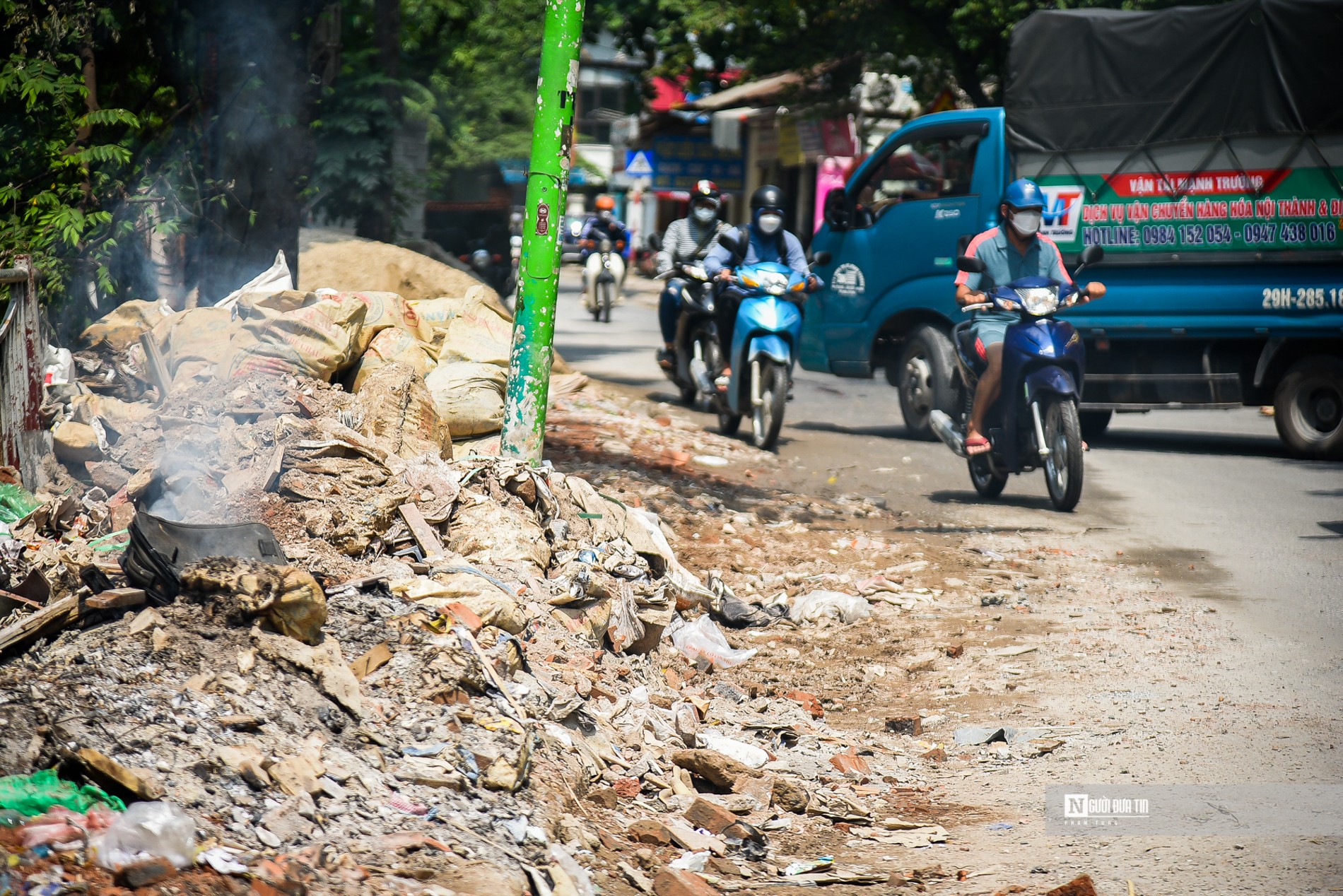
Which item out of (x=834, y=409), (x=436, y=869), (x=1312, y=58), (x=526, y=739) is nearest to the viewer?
(x=436, y=869)

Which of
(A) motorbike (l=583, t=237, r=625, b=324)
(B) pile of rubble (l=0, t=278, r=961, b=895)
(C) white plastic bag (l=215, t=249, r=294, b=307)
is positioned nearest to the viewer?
(B) pile of rubble (l=0, t=278, r=961, b=895)

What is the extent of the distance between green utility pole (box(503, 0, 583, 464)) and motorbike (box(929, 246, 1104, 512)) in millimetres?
2760

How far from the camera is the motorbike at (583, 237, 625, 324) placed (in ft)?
73.1

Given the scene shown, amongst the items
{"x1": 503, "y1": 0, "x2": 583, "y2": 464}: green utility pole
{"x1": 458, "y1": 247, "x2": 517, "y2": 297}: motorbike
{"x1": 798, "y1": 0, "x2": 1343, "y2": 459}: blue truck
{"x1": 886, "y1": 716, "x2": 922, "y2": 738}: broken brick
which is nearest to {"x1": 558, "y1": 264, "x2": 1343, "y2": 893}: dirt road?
{"x1": 886, "y1": 716, "x2": 922, "y2": 738}: broken brick

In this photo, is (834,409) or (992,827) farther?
(834,409)

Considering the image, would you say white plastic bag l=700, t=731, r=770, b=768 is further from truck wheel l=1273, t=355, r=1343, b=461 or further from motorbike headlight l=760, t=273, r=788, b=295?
truck wheel l=1273, t=355, r=1343, b=461

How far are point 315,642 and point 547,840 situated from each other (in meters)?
0.98

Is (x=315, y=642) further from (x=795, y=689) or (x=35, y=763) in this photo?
(x=795, y=689)

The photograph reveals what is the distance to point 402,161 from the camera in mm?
16516

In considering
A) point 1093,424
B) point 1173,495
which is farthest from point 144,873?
point 1093,424

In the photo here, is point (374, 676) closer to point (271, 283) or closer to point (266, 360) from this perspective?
point (266, 360)

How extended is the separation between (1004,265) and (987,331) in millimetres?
421

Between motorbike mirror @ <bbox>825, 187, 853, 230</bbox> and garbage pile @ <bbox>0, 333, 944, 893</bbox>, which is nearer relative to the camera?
garbage pile @ <bbox>0, 333, 944, 893</bbox>

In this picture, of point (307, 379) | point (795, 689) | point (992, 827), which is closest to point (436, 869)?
point (992, 827)
